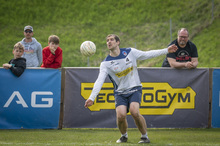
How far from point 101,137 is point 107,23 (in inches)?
876

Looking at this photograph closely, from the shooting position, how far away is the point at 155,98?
8.87m

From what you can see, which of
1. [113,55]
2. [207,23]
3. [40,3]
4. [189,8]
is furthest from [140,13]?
[113,55]

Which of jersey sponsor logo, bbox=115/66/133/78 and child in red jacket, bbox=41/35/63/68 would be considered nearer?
jersey sponsor logo, bbox=115/66/133/78

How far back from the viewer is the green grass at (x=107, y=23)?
22594 millimetres

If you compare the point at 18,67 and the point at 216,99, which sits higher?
the point at 18,67

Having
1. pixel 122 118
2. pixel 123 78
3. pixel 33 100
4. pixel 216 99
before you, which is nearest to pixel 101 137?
pixel 122 118

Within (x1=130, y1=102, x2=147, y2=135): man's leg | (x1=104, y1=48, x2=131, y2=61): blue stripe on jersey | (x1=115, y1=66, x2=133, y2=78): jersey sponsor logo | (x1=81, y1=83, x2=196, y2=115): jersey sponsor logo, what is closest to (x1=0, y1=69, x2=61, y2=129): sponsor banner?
(x1=81, y1=83, x2=196, y2=115): jersey sponsor logo

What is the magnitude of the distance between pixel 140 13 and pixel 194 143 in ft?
80.6

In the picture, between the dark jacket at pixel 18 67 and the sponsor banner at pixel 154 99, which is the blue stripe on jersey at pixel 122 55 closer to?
the sponsor banner at pixel 154 99

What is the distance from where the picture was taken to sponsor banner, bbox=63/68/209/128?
8812 mm

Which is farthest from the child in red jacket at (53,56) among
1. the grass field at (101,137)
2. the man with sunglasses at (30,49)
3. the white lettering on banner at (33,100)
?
the grass field at (101,137)

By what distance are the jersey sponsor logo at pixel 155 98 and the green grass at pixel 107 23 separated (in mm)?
11722

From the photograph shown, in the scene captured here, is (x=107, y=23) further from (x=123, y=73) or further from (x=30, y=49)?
(x=123, y=73)

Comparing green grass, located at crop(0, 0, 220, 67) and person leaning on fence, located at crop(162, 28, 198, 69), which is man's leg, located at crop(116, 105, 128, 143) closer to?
person leaning on fence, located at crop(162, 28, 198, 69)
